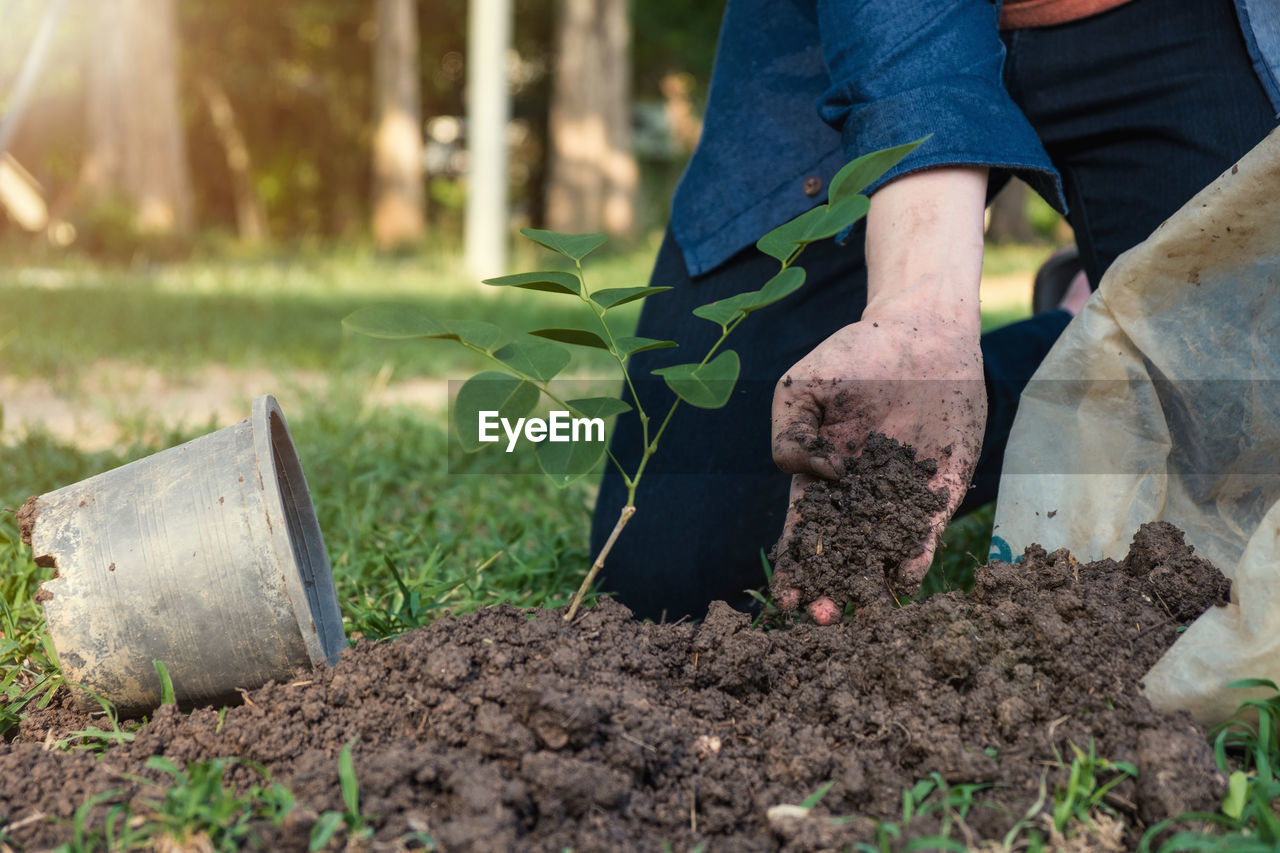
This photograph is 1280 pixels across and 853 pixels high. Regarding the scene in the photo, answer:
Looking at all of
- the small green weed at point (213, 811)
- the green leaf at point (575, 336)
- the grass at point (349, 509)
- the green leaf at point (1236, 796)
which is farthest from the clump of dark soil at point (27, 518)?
the green leaf at point (1236, 796)

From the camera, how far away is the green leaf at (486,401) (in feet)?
3.76

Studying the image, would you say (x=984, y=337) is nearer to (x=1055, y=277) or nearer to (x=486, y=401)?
(x=1055, y=277)

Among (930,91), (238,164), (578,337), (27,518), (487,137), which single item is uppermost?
(238,164)

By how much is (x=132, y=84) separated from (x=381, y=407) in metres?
8.28

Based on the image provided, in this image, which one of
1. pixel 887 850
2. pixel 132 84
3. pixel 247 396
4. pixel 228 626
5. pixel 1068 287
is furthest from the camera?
pixel 132 84

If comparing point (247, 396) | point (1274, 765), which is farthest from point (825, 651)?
point (247, 396)

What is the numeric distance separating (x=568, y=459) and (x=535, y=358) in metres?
0.12

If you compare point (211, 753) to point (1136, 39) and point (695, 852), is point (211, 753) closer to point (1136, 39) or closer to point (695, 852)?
point (695, 852)

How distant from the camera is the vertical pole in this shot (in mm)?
8492

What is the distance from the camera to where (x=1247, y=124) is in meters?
1.76

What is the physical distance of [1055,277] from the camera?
9.68 feet

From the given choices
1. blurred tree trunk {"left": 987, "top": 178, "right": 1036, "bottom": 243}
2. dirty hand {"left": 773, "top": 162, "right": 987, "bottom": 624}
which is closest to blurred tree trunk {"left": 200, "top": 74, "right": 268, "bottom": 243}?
blurred tree trunk {"left": 987, "top": 178, "right": 1036, "bottom": 243}

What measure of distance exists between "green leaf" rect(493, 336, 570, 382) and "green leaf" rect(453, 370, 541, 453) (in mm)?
19

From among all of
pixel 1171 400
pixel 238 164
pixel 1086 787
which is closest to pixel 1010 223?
pixel 238 164
